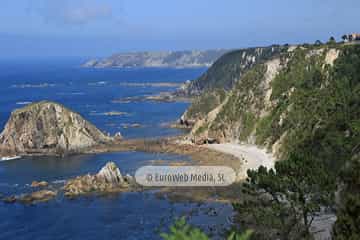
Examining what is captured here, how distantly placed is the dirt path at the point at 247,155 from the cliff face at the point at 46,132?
22.2m

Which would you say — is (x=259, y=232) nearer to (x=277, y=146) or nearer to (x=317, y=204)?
(x=317, y=204)

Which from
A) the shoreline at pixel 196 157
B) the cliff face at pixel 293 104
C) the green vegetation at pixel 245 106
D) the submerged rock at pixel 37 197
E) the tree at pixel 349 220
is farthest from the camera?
the green vegetation at pixel 245 106

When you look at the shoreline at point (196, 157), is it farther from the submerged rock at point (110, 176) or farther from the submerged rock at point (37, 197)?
the submerged rock at point (37, 197)

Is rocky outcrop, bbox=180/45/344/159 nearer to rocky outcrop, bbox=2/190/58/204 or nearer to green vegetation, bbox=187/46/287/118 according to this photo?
rocky outcrop, bbox=2/190/58/204

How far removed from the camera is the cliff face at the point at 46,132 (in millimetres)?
95312

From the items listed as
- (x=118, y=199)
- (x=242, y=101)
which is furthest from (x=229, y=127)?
(x=118, y=199)

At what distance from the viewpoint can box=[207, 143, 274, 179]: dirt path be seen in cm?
7268

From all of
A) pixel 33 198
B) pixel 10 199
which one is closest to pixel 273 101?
pixel 33 198

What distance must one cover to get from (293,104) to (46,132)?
135 feet

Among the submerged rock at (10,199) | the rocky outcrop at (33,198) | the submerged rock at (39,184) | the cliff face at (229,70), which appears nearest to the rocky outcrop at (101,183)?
the rocky outcrop at (33,198)

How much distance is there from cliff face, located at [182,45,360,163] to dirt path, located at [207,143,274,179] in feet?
5.18

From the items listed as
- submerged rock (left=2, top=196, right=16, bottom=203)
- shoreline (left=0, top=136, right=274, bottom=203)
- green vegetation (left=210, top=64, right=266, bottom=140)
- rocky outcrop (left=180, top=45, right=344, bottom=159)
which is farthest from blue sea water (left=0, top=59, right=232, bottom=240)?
green vegetation (left=210, top=64, right=266, bottom=140)

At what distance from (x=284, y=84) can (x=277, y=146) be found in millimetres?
17005

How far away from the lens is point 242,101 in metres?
98.5
